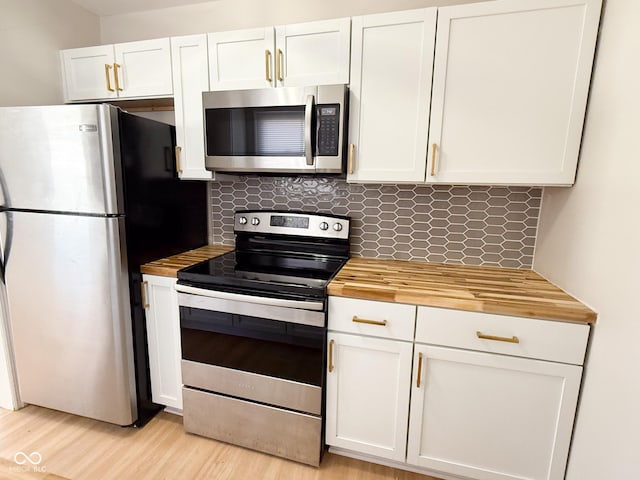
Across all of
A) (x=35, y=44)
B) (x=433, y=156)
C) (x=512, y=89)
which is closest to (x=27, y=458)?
(x=35, y=44)

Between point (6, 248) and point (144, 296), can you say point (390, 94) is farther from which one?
point (6, 248)

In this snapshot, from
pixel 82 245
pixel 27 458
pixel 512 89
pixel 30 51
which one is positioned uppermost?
pixel 30 51

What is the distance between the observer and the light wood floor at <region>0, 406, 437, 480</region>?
1.49 metres

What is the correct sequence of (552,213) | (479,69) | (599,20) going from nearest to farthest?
(599,20) < (479,69) < (552,213)

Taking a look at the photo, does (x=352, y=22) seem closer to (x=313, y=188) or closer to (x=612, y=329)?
(x=313, y=188)

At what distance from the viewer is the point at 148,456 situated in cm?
158

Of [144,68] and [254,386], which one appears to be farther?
[144,68]

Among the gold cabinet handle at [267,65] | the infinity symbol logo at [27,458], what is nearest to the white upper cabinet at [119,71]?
the gold cabinet handle at [267,65]

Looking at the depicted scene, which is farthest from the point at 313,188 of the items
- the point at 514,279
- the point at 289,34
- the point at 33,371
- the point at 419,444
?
the point at 33,371

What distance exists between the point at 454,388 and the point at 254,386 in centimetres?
91

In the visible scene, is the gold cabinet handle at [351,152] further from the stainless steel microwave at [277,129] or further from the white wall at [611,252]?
the white wall at [611,252]

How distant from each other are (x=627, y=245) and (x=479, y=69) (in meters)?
0.89

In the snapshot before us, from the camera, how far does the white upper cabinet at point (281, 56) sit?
59.0 inches

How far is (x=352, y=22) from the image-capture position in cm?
146
